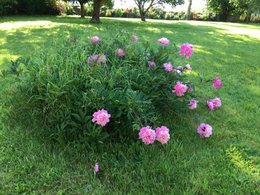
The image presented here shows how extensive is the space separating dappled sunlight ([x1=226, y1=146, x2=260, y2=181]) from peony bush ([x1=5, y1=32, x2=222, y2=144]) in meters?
0.24

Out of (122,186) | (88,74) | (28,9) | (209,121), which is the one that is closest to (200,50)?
(209,121)

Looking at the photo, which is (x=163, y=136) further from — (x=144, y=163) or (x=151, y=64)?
(x=151, y=64)

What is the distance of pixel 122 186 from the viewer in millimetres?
1872

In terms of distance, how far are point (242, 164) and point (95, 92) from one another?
1250 millimetres

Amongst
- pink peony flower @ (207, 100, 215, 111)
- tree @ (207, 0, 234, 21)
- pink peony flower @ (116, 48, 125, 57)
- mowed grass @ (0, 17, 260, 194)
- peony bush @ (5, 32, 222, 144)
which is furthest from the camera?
tree @ (207, 0, 234, 21)

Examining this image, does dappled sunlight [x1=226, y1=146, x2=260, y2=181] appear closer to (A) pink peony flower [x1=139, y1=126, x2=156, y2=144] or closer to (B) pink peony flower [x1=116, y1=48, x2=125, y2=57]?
(A) pink peony flower [x1=139, y1=126, x2=156, y2=144]

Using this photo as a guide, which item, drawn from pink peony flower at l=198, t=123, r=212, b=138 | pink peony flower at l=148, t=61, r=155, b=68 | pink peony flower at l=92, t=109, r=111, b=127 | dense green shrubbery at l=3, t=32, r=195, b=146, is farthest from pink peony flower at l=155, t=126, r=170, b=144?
pink peony flower at l=148, t=61, r=155, b=68

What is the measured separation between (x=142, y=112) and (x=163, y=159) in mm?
384

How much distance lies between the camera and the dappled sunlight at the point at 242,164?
207 centimetres

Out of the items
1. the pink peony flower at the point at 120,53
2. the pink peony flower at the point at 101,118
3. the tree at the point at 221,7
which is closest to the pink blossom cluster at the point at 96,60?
the pink peony flower at the point at 120,53

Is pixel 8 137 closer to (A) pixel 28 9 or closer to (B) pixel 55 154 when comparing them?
(B) pixel 55 154

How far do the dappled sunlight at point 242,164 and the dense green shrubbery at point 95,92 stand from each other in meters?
0.64

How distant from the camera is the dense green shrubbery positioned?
6.98 ft

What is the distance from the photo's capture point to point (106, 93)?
7.01 ft
